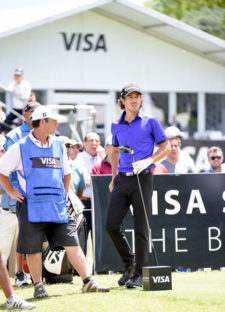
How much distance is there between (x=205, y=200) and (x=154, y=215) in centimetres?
76

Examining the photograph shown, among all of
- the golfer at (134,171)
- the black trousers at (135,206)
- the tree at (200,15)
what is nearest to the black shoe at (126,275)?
the golfer at (134,171)

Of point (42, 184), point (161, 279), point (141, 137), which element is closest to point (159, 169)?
point (141, 137)

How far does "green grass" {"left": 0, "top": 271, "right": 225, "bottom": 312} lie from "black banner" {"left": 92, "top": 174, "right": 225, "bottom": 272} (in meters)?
1.27

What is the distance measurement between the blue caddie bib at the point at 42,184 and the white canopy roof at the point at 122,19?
43.7ft

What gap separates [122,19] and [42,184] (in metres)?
16.6

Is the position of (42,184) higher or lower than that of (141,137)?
lower

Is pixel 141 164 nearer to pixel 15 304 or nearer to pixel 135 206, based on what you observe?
pixel 135 206

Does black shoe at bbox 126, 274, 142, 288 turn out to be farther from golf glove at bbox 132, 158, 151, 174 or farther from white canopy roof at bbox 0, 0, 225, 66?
white canopy roof at bbox 0, 0, 225, 66

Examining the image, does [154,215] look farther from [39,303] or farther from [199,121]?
[199,121]

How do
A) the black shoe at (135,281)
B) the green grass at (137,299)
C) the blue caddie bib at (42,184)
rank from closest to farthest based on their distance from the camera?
the green grass at (137,299) → the blue caddie bib at (42,184) → the black shoe at (135,281)

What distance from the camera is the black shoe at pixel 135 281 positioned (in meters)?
8.80

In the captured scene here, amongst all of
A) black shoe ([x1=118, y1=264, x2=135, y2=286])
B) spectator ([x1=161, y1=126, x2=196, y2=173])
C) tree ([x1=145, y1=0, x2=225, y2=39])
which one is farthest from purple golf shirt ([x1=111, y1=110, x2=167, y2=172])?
tree ([x1=145, y1=0, x2=225, y2=39])

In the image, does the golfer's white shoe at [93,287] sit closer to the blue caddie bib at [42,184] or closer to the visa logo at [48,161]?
the blue caddie bib at [42,184]

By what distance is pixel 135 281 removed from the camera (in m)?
8.81
